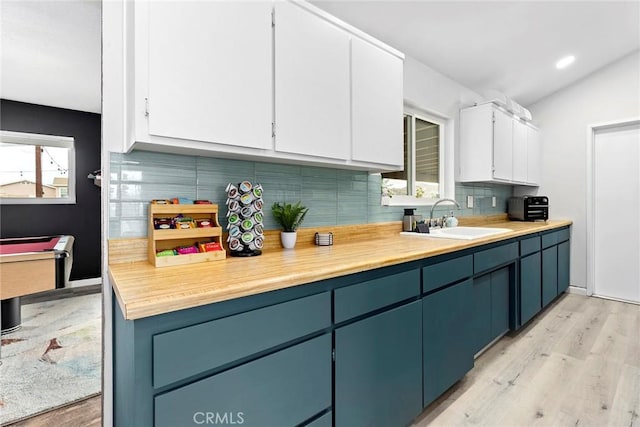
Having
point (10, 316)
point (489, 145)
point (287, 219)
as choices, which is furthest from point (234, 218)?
point (489, 145)

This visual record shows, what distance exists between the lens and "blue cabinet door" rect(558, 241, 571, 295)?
362 centimetres

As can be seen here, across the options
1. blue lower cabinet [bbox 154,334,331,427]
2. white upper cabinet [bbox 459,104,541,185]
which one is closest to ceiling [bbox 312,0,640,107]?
white upper cabinet [bbox 459,104,541,185]

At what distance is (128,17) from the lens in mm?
1264

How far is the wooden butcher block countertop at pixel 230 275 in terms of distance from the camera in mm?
842

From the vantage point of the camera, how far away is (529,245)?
2.83 meters

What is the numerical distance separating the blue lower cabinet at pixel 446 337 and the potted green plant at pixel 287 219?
29.7 inches

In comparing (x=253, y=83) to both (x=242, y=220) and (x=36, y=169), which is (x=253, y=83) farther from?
(x=36, y=169)

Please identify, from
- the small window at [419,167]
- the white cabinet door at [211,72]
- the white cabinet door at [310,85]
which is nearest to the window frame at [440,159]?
the small window at [419,167]

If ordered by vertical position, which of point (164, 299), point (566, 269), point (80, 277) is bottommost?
point (566, 269)

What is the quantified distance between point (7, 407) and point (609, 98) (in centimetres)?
581

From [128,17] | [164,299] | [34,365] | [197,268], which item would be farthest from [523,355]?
[34,365]

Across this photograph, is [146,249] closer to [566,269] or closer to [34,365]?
[34,365]

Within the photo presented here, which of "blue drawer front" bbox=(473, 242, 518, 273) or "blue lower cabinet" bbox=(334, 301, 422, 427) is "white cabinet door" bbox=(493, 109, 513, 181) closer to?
"blue drawer front" bbox=(473, 242, 518, 273)

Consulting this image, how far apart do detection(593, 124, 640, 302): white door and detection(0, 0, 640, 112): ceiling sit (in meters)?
0.90
